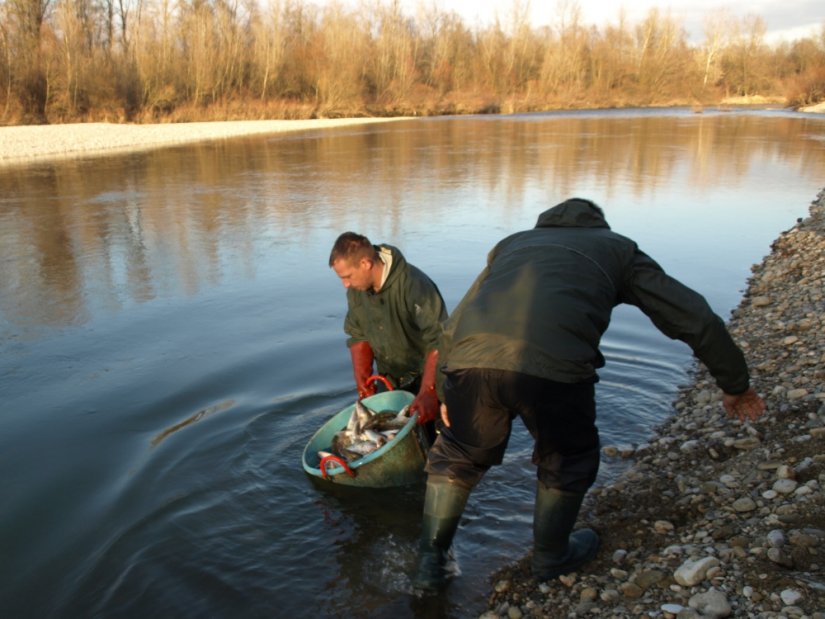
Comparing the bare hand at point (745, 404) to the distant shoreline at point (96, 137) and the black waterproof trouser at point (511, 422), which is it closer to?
the black waterproof trouser at point (511, 422)

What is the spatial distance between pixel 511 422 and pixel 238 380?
12.7 feet

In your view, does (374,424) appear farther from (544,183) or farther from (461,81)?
(461,81)

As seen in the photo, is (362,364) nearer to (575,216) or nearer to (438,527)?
(438,527)

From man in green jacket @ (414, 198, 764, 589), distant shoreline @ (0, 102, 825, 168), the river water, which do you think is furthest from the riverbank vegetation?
man in green jacket @ (414, 198, 764, 589)

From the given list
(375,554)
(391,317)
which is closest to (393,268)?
(391,317)

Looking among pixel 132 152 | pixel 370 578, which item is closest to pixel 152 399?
pixel 370 578

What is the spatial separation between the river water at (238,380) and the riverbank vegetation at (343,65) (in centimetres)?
3601

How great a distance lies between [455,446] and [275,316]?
512 cm

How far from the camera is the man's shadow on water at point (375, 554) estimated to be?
363cm

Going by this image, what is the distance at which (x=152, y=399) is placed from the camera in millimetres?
5988

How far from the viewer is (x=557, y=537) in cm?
333

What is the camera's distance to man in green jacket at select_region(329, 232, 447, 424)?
4387 mm

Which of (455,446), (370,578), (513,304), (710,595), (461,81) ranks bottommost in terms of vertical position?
(370,578)

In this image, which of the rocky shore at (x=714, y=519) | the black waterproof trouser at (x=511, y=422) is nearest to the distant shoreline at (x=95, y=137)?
the rocky shore at (x=714, y=519)
